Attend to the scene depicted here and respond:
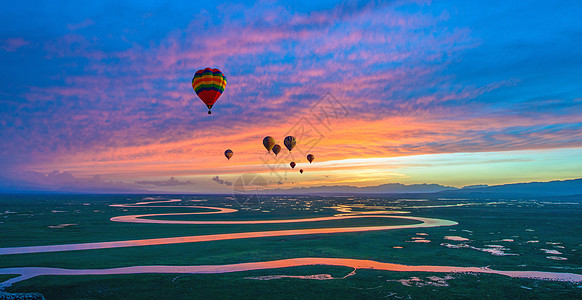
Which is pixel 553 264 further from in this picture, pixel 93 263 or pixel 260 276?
pixel 93 263

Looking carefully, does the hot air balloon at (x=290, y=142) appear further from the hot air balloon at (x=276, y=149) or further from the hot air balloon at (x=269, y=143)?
the hot air balloon at (x=276, y=149)

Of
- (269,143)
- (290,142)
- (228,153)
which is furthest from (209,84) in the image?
(228,153)

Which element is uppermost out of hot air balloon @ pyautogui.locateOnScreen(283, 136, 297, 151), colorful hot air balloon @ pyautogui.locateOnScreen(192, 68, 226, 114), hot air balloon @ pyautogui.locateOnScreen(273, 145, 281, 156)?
colorful hot air balloon @ pyautogui.locateOnScreen(192, 68, 226, 114)

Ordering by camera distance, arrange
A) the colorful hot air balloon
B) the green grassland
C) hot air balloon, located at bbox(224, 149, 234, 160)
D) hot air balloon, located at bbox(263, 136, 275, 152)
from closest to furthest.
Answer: the green grassland → the colorful hot air balloon → hot air balloon, located at bbox(263, 136, 275, 152) → hot air balloon, located at bbox(224, 149, 234, 160)

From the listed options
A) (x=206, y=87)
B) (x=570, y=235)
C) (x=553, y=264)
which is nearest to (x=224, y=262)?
(x=206, y=87)

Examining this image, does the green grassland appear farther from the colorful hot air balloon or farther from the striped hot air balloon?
the striped hot air balloon

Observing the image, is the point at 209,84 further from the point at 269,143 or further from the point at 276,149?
the point at 276,149

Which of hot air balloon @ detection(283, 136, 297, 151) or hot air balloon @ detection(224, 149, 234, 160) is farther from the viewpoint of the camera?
hot air balloon @ detection(224, 149, 234, 160)

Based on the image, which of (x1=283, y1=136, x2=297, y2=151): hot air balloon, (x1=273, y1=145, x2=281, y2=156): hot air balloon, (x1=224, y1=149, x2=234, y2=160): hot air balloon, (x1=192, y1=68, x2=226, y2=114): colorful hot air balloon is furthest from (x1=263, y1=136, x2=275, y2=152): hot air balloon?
(x1=192, y1=68, x2=226, y2=114): colorful hot air balloon
